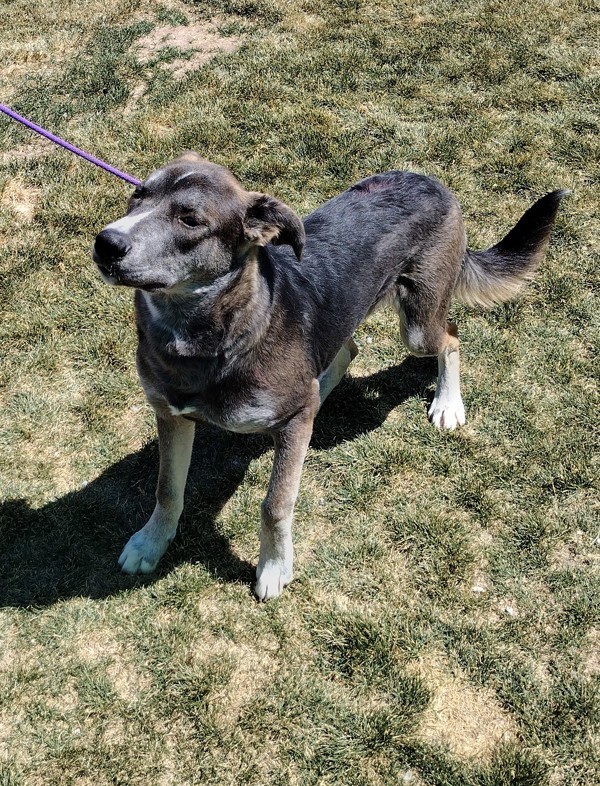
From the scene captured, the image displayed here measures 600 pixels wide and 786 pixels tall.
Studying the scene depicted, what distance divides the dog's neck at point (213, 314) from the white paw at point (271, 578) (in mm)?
1323

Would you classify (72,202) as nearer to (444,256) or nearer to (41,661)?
(444,256)

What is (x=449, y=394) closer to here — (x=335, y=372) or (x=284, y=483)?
(x=335, y=372)

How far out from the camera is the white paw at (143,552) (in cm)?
419

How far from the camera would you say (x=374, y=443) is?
496 centimetres

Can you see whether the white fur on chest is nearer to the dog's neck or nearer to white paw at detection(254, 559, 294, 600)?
the dog's neck

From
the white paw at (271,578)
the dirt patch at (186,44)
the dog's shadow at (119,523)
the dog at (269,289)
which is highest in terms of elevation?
the dog at (269,289)

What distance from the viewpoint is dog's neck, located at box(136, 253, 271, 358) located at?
3.32 metres

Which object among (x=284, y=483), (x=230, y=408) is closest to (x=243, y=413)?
(x=230, y=408)

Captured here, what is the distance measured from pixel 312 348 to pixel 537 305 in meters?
2.71

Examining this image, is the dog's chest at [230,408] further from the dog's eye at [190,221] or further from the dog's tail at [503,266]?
the dog's tail at [503,266]

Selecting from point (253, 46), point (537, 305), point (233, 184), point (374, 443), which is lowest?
point (374, 443)

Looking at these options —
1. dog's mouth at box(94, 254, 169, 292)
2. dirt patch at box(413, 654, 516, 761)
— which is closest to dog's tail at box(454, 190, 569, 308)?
dirt patch at box(413, 654, 516, 761)

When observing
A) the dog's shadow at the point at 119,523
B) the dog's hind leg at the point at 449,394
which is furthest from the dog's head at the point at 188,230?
the dog's hind leg at the point at 449,394

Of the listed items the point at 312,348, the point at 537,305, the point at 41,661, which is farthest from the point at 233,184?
the point at 537,305
